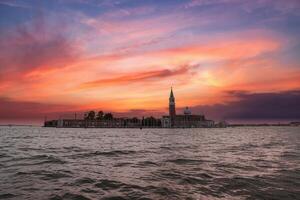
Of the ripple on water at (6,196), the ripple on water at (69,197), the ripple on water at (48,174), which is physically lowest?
the ripple on water at (69,197)

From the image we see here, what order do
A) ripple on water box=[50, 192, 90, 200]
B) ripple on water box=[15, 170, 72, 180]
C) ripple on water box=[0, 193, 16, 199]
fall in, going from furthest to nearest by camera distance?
ripple on water box=[15, 170, 72, 180]
ripple on water box=[50, 192, 90, 200]
ripple on water box=[0, 193, 16, 199]

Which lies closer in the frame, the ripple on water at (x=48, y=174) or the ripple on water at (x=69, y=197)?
the ripple on water at (x=69, y=197)

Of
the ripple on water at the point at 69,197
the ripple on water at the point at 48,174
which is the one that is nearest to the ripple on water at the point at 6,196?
the ripple on water at the point at 69,197

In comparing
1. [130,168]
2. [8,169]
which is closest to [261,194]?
[130,168]

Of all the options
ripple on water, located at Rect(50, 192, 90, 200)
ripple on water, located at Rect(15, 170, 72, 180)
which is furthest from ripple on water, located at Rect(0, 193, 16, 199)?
ripple on water, located at Rect(15, 170, 72, 180)

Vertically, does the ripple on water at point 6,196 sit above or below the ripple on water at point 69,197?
above

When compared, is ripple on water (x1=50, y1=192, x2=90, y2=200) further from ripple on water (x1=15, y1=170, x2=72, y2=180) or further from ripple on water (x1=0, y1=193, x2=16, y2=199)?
ripple on water (x1=15, y1=170, x2=72, y2=180)

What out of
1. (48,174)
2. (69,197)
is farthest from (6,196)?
(48,174)

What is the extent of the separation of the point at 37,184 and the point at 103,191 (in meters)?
3.88

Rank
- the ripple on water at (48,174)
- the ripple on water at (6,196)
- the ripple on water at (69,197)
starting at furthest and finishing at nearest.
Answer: the ripple on water at (48,174) → the ripple on water at (69,197) → the ripple on water at (6,196)

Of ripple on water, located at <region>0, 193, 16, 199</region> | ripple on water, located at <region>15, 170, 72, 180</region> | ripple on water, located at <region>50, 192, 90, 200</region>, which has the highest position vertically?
ripple on water, located at <region>0, 193, 16, 199</region>

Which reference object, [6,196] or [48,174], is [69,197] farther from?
[48,174]

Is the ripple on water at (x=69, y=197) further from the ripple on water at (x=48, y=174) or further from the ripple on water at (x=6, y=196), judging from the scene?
the ripple on water at (x=48, y=174)

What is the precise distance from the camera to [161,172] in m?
20.2
